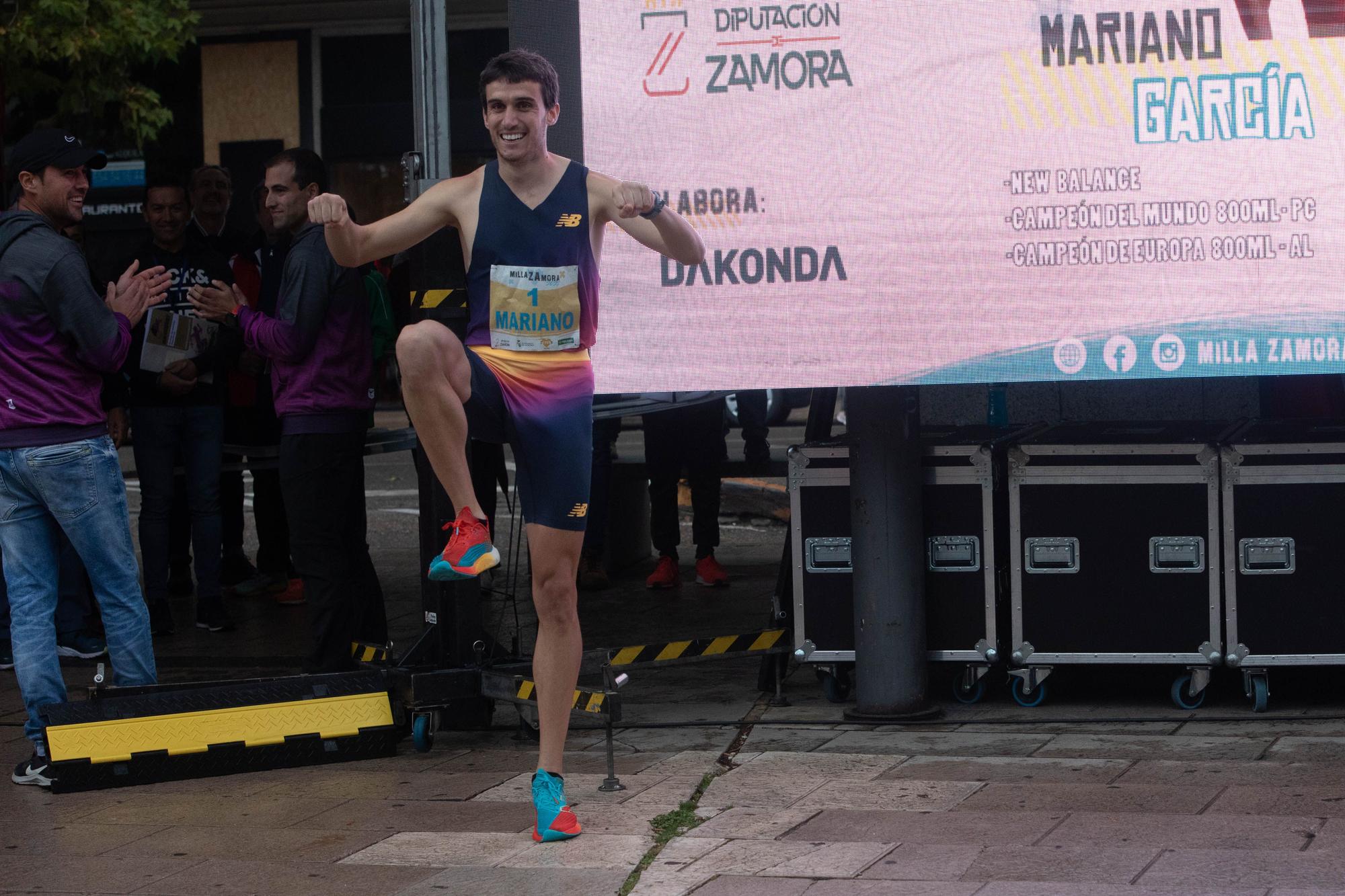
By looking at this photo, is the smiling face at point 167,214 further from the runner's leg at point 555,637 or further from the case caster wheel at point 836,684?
the runner's leg at point 555,637

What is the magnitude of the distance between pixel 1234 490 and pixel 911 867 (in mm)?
2618

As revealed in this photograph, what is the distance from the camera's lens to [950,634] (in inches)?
264

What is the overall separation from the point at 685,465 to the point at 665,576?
641 millimetres

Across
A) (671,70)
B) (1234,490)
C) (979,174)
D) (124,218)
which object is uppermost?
(124,218)

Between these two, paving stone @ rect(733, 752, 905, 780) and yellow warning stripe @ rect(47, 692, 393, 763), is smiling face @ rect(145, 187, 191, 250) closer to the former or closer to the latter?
yellow warning stripe @ rect(47, 692, 393, 763)

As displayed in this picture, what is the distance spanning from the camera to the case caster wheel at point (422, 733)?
6254 millimetres

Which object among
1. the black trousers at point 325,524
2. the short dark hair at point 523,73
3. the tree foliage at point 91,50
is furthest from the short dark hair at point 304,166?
the tree foliage at point 91,50

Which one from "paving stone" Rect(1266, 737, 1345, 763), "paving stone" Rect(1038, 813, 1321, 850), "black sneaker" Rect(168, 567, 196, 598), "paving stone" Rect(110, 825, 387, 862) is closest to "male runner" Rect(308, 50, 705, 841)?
"paving stone" Rect(110, 825, 387, 862)

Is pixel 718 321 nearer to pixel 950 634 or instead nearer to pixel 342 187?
pixel 950 634

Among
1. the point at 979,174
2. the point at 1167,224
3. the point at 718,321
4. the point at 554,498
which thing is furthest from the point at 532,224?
the point at 1167,224

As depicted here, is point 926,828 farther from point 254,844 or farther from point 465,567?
point 254,844

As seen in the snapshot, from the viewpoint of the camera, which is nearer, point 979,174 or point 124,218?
point 979,174

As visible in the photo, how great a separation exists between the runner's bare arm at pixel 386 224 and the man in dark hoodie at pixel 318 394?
1652 mm

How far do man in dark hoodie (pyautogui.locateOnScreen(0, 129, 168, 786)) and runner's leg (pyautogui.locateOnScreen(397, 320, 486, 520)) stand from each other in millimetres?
1799
